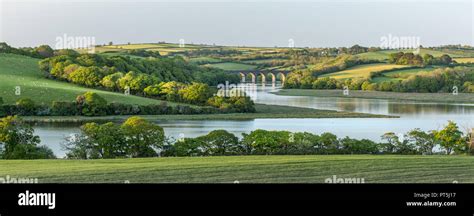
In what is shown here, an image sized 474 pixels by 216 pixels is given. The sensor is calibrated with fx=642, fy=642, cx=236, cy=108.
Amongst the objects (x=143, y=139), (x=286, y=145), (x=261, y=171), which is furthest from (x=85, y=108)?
(x=261, y=171)

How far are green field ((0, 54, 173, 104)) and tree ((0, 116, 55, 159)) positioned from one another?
1.29 m

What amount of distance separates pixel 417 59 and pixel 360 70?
7.88 feet

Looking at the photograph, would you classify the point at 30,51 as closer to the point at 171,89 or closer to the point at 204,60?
the point at 171,89

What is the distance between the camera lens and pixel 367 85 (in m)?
24.9

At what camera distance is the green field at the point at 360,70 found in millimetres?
24328

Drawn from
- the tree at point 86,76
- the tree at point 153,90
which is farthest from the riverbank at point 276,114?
the tree at point 86,76

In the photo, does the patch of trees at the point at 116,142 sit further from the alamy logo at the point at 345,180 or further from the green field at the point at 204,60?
the alamy logo at the point at 345,180

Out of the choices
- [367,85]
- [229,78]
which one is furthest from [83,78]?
[367,85]

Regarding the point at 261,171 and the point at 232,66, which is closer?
the point at 261,171
